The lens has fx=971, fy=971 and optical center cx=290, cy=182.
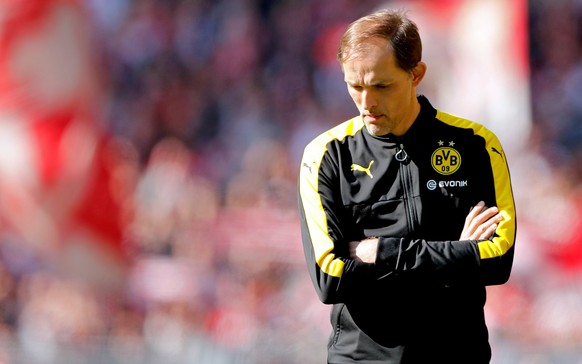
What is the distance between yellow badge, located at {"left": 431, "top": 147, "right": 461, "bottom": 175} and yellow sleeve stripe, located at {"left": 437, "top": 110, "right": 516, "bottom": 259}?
129 mm

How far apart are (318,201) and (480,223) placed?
0.57 m

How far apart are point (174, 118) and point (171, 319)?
1.68 m

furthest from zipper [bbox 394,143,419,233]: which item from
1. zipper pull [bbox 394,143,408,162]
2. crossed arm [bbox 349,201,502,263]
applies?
crossed arm [bbox 349,201,502,263]

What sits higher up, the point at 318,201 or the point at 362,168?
the point at 362,168

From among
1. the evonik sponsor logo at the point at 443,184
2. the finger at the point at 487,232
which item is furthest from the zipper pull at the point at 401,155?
the finger at the point at 487,232

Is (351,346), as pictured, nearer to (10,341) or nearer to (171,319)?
(171,319)

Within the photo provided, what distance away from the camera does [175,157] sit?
8.09 meters

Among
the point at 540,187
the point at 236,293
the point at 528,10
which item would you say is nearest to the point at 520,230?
the point at 540,187

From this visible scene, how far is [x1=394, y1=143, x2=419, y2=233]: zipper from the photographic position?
334 cm

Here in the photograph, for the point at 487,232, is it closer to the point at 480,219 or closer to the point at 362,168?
the point at 480,219

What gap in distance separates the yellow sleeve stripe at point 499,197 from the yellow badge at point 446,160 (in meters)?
0.13

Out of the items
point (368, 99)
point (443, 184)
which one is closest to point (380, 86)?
point (368, 99)

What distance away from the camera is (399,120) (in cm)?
342

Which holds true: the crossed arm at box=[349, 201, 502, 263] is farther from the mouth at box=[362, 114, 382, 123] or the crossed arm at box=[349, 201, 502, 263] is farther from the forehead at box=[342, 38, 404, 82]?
the forehead at box=[342, 38, 404, 82]
